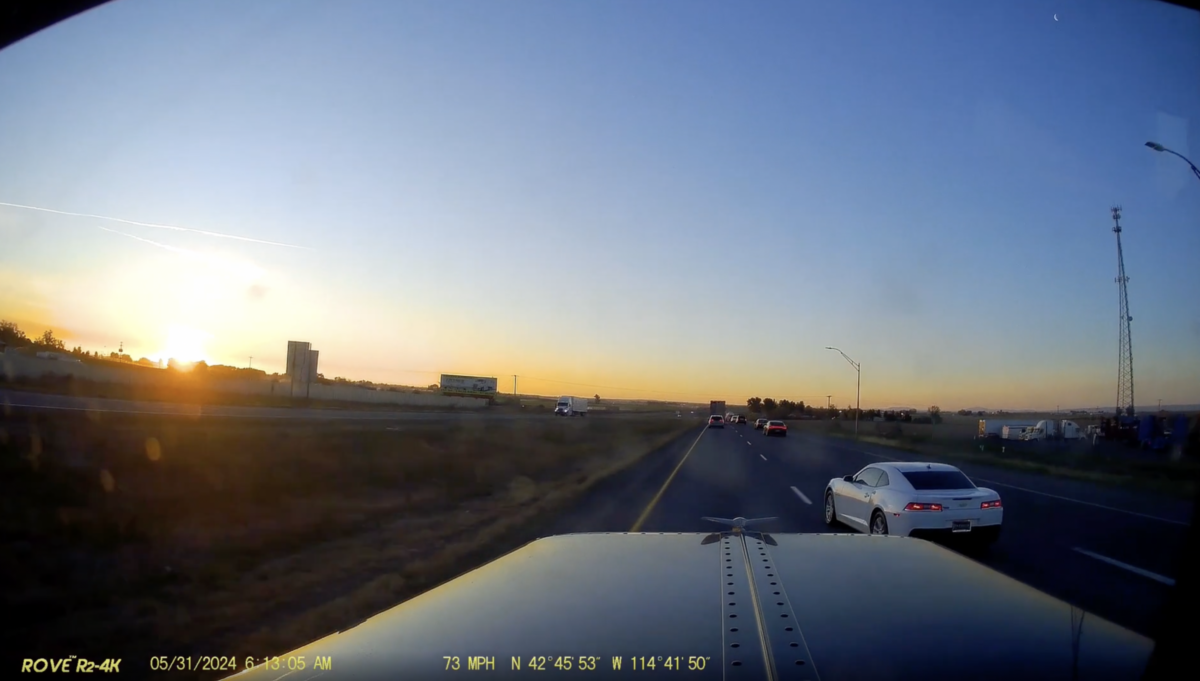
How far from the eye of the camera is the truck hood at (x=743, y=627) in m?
3.19

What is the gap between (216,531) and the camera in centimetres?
1292

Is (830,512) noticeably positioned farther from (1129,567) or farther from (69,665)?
(69,665)

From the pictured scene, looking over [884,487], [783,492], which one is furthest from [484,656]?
[783,492]

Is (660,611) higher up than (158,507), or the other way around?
(660,611)

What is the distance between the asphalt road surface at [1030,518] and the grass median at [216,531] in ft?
6.93

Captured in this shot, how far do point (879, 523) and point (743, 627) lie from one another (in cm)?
1043

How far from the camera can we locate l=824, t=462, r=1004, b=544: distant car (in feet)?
40.4

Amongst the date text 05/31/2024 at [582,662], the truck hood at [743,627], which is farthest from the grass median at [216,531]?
the date text 05/31/2024 at [582,662]

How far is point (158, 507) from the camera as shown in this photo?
13531mm

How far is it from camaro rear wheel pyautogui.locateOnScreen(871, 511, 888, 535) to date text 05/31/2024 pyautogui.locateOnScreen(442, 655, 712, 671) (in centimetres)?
1044

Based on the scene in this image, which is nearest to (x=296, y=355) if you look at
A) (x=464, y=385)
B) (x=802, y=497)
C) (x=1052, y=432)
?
(x=802, y=497)

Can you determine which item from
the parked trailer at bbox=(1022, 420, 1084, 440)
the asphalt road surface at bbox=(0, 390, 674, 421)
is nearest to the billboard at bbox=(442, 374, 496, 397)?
the asphalt road surface at bbox=(0, 390, 674, 421)

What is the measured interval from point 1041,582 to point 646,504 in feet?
30.4

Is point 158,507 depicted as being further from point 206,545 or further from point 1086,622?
point 1086,622
